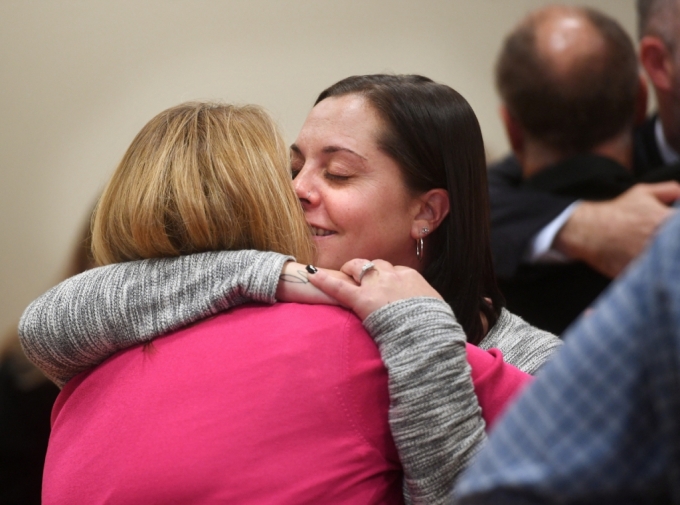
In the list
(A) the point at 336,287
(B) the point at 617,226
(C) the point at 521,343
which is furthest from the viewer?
(B) the point at 617,226

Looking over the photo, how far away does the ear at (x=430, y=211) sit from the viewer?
4.83 feet

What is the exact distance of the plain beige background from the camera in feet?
8.49

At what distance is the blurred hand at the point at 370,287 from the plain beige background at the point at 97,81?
1.64 metres

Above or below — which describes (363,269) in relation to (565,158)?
above

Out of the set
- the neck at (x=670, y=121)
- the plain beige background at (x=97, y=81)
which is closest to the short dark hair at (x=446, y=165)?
the neck at (x=670, y=121)

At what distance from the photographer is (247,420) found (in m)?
0.96

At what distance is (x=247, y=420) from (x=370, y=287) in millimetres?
251

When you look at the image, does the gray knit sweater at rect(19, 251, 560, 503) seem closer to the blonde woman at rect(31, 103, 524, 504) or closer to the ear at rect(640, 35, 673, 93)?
the blonde woman at rect(31, 103, 524, 504)

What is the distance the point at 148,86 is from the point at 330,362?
1.93m

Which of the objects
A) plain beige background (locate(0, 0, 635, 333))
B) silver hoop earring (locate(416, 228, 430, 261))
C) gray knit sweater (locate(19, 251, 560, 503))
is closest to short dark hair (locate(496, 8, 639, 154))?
silver hoop earring (locate(416, 228, 430, 261))

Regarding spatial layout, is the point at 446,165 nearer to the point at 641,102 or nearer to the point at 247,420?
the point at 247,420

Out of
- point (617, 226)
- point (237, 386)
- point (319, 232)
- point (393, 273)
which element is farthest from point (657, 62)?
point (237, 386)

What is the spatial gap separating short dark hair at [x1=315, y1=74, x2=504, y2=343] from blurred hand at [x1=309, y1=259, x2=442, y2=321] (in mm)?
359

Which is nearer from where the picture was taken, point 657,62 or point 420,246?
point 420,246
